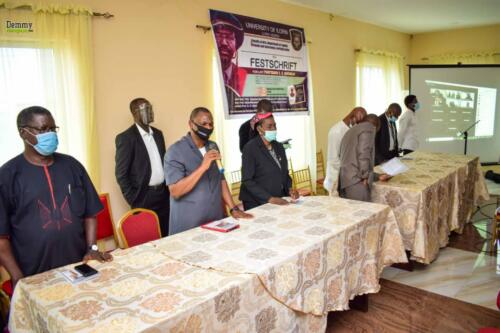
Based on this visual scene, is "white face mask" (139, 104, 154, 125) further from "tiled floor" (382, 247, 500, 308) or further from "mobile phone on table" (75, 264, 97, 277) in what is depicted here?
"tiled floor" (382, 247, 500, 308)

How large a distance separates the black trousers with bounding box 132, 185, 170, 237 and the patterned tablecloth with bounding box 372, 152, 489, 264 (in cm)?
177

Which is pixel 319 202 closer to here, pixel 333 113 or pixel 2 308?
pixel 2 308

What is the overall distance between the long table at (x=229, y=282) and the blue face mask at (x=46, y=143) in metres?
0.53

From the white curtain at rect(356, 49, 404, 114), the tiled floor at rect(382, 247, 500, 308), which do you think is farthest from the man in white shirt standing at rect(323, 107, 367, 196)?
the white curtain at rect(356, 49, 404, 114)

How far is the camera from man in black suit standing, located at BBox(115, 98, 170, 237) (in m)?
2.84

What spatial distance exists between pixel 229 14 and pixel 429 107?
419 centimetres

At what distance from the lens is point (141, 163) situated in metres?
2.88

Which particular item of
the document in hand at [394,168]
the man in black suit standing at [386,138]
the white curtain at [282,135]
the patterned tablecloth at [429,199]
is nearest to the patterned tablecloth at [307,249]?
the patterned tablecloth at [429,199]

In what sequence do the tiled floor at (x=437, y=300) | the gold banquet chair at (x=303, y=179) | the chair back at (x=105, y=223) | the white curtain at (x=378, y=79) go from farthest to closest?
the white curtain at (x=378, y=79)
the gold banquet chair at (x=303, y=179)
the chair back at (x=105, y=223)
the tiled floor at (x=437, y=300)

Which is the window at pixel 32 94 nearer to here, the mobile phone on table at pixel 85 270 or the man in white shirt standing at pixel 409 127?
the mobile phone on table at pixel 85 270

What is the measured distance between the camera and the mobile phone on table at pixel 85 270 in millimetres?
1402

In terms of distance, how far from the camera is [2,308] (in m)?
1.79

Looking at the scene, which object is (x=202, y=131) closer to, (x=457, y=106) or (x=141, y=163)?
(x=141, y=163)

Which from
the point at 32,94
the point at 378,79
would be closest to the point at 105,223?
the point at 32,94
